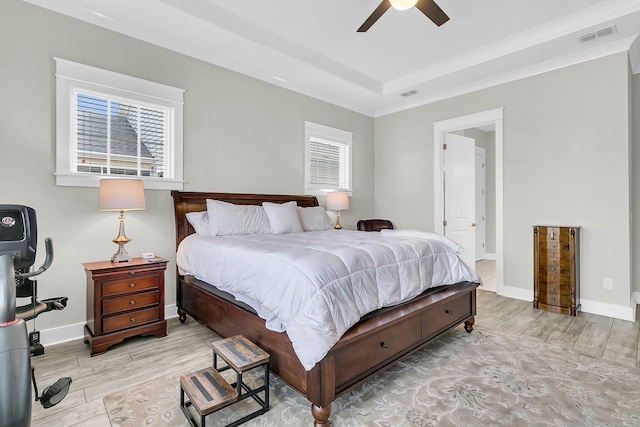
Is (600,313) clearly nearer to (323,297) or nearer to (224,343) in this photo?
(323,297)

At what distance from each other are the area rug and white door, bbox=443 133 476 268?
271 cm

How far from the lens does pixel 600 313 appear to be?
3.47 metres

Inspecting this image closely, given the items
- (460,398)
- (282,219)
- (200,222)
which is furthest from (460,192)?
(200,222)

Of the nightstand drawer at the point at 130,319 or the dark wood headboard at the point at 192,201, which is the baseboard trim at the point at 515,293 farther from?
the nightstand drawer at the point at 130,319

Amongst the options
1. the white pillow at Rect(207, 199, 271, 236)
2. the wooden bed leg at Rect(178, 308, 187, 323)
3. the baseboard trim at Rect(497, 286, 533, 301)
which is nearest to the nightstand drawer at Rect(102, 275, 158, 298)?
the wooden bed leg at Rect(178, 308, 187, 323)

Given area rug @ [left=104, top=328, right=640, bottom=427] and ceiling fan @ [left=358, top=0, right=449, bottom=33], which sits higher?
ceiling fan @ [left=358, top=0, right=449, bottom=33]

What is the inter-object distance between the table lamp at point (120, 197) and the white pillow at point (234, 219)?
70 centimetres

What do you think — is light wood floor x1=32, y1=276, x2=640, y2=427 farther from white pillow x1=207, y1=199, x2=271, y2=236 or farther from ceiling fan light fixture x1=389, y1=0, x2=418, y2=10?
ceiling fan light fixture x1=389, y1=0, x2=418, y2=10

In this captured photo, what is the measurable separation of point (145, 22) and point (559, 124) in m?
4.66

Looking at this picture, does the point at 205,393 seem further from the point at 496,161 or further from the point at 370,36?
the point at 496,161

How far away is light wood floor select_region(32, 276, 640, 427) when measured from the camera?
189 cm

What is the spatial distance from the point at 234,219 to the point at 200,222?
13.6 inches

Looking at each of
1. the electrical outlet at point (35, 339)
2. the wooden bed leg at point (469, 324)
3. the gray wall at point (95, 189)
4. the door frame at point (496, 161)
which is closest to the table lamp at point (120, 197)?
the gray wall at point (95, 189)

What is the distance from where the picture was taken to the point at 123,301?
2650 millimetres
